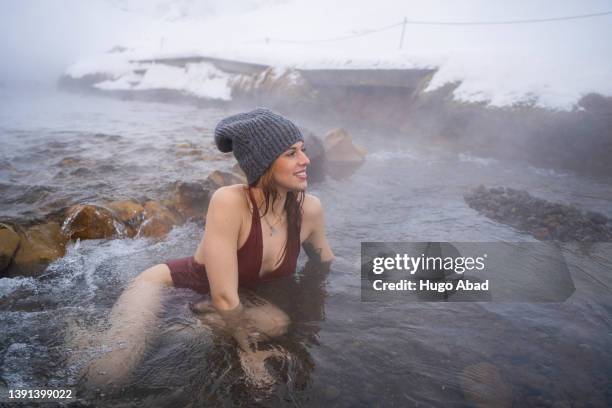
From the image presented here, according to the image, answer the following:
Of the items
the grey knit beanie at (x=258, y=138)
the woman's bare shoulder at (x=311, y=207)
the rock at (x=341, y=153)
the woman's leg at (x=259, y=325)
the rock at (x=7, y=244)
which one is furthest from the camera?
the rock at (x=341, y=153)

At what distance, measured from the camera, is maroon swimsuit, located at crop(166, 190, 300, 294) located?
256cm

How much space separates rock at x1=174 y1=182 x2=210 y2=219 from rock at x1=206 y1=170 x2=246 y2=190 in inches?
15.5

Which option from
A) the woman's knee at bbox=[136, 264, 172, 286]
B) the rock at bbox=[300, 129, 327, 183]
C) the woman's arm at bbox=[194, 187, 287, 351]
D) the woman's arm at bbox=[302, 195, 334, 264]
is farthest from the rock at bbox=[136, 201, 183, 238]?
the rock at bbox=[300, 129, 327, 183]

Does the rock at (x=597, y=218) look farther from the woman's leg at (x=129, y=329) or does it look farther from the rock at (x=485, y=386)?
the woman's leg at (x=129, y=329)

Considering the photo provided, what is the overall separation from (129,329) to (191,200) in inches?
116

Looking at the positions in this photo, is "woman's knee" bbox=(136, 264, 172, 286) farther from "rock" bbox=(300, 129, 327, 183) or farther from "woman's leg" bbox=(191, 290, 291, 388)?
"rock" bbox=(300, 129, 327, 183)

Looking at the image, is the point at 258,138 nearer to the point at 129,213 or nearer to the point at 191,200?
the point at 129,213

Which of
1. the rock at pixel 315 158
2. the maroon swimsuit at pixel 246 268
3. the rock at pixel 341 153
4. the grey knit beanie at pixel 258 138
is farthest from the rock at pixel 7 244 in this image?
the rock at pixel 341 153

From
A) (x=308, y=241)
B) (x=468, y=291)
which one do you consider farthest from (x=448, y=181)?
(x=308, y=241)

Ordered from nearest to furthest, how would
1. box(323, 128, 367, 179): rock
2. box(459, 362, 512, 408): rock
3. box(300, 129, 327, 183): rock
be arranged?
box(459, 362, 512, 408): rock → box(300, 129, 327, 183): rock → box(323, 128, 367, 179): rock

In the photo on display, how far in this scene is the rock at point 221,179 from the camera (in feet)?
18.8

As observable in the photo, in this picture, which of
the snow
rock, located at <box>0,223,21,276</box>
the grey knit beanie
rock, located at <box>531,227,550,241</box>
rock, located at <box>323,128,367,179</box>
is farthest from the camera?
the snow

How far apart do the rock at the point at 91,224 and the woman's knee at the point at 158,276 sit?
1562 millimetres

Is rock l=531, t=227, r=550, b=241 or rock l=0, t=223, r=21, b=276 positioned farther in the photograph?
rock l=531, t=227, r=550, b=241
